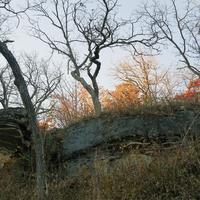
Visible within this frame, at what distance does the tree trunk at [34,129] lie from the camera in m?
9.81

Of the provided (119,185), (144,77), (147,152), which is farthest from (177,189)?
(144,77)

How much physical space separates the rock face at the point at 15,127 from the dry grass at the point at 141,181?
264 cm

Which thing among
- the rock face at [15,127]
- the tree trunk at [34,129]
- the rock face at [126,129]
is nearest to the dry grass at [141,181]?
the tree trunk at [34,129]

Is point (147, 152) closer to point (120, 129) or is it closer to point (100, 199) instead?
point (120, 129)

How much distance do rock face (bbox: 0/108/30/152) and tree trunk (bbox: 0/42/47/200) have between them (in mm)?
3417

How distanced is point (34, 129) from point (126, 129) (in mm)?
3661

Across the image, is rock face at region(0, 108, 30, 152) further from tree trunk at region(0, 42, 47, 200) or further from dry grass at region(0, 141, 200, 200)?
tree trunk at region(0, 42, 47, 200)

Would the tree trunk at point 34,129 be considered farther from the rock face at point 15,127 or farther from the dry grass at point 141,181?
the rock face at point 15,127

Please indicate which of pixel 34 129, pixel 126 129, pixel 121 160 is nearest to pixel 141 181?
pixel 121 160

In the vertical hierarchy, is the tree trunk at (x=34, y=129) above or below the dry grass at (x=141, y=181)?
above

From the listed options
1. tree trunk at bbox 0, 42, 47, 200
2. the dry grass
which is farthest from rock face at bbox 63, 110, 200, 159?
tree trunk at bbox 0, 42, 47, 200

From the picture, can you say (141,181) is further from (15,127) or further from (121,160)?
(15,127)

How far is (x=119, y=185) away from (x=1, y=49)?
4430 millimetres

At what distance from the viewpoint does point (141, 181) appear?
896 cm
